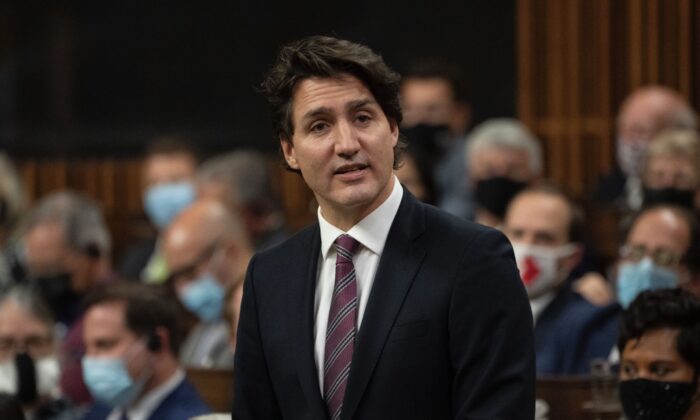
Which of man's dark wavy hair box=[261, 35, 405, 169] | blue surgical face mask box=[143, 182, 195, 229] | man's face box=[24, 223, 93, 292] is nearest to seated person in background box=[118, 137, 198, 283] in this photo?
blue surgical face mask box=[143, 182, 195, 229]

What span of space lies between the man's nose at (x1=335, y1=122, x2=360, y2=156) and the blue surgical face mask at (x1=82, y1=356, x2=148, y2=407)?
2.17 meters

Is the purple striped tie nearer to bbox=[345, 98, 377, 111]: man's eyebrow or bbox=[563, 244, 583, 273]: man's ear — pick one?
bbox=[345, 98, 377, 111]: man's eyebrow

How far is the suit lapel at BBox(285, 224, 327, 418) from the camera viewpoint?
8.39 ft

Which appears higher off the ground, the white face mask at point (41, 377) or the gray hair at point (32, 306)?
the gray hair at point (32, 306)

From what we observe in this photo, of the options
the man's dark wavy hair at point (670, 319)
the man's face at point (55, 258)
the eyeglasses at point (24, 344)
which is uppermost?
the man's dark wavy hair at point (670, 319)

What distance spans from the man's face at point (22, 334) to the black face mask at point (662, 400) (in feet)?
8.36

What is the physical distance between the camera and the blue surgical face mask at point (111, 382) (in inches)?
179

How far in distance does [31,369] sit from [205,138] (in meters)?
4.32

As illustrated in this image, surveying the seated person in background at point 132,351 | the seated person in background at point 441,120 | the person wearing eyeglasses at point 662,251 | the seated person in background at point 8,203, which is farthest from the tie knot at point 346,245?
the seated person in background at point 8,203

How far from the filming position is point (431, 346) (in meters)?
2.50

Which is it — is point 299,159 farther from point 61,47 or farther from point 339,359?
point 61,47

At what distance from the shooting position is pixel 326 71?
2.57 m

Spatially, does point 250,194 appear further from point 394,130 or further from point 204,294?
point 394,130

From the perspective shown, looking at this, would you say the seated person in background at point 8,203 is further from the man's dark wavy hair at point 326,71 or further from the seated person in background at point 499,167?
the man's dark wavy hair at point 326,71
